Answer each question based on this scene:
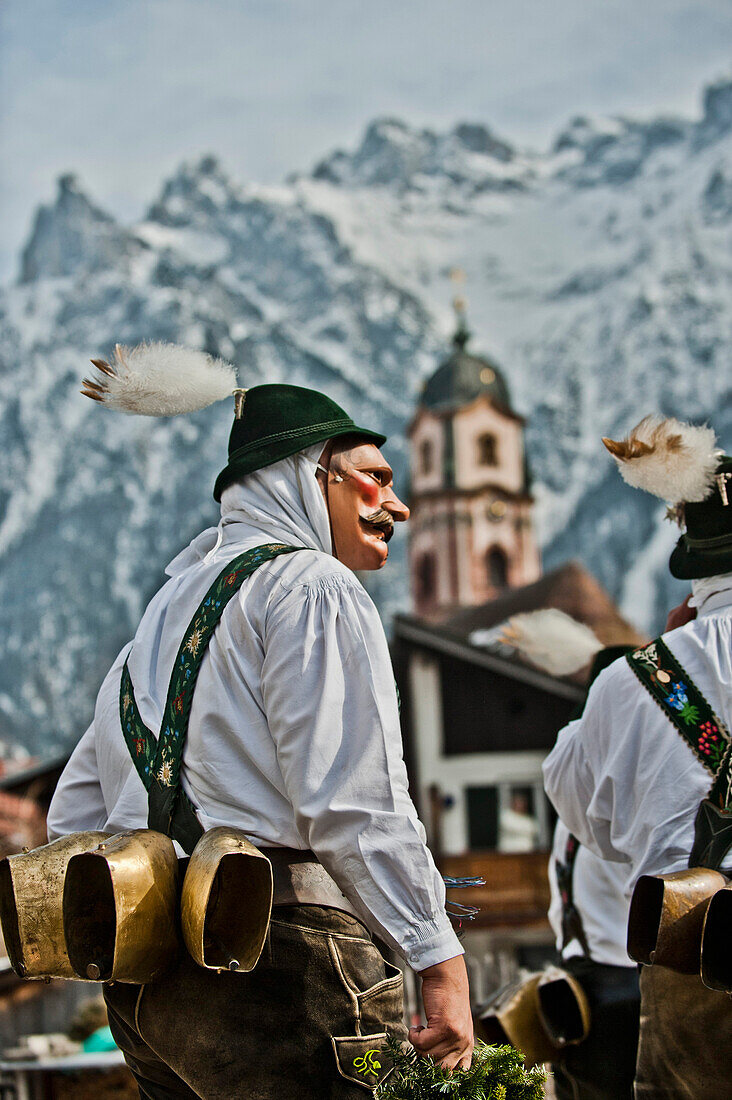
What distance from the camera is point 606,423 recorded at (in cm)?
13662

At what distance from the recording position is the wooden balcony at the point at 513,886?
69.1ft

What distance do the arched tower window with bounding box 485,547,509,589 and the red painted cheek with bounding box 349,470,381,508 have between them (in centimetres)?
5022

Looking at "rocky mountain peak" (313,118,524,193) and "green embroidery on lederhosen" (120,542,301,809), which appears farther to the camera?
"rocky mountain peak" (313,118,524,193)

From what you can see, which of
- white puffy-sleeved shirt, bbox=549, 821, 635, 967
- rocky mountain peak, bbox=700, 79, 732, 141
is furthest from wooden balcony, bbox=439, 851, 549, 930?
rocky mountain peak, bbox=700, 79, 732, 141

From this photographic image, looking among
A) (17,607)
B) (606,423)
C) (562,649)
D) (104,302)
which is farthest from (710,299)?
(562,649)

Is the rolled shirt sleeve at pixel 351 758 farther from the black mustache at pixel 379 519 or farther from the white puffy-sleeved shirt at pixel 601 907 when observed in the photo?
the white puffy-sleeved shirt at pixel 601 907

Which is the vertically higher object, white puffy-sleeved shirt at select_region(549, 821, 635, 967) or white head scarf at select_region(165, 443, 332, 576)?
white head scarf at select_region(165, 443, 332, 576)

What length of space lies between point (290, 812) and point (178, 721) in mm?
276

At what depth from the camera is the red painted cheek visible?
2840 millimetres

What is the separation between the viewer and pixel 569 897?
14.9 feet

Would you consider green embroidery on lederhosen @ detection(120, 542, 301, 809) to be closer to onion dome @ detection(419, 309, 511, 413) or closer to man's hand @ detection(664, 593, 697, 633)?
man's hand @ detection(664, 593, 697, 633)

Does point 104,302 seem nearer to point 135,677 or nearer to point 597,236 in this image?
point 597,236

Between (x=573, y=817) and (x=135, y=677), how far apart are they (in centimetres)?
157

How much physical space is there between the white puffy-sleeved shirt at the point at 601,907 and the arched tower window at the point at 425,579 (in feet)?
158
